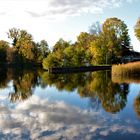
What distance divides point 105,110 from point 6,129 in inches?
276

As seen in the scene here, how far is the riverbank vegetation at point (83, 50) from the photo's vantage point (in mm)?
80812

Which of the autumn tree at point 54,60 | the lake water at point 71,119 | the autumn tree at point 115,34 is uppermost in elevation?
the autumn tree at point 115,34

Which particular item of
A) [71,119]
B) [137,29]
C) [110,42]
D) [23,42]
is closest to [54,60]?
[110,42]

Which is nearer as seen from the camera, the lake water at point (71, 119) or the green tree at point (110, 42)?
the lake water at point (71, 119)

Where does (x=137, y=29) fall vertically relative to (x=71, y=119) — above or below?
above

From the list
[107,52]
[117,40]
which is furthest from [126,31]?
[107,52]

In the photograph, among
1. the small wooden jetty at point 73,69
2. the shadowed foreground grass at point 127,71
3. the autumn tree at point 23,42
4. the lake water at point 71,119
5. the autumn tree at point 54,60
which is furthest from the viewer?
the autumn tree at point 23,42

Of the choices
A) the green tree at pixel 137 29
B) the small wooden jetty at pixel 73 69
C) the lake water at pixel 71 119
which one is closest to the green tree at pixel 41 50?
the small wooden jetty at pixel 73 69

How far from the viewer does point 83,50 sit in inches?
3440

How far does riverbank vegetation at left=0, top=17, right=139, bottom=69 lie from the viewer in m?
80.8

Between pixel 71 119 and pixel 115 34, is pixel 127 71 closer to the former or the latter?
pixel 71 119

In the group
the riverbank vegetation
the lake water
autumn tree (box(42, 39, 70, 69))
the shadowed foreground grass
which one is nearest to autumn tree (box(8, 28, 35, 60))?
the riverbank vegetation

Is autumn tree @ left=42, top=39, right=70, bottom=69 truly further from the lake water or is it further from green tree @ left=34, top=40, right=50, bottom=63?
the lake water

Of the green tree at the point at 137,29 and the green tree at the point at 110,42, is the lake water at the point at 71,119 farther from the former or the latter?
the green tree at the point at 110,42
